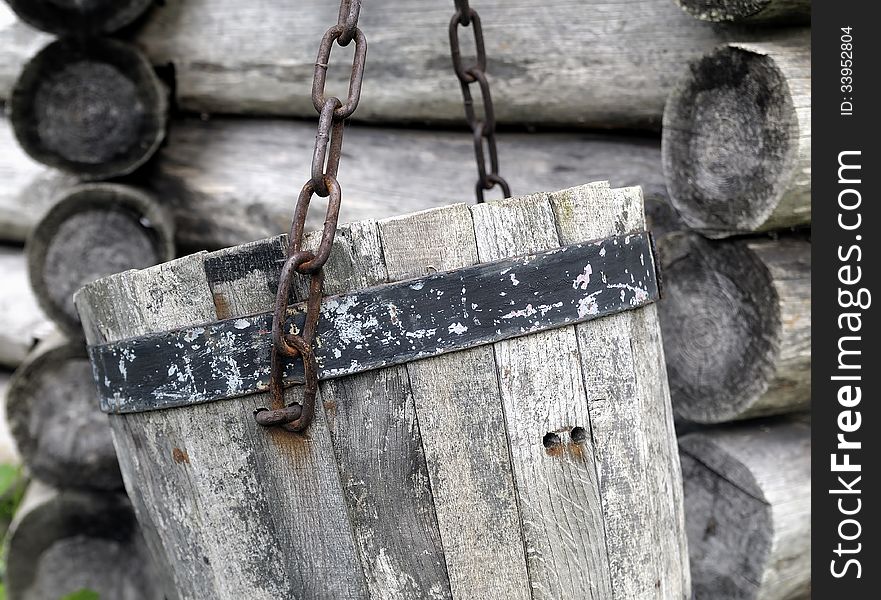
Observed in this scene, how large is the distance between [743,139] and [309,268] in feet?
3.43

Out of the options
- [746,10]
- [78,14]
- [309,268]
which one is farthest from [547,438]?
[78,14]

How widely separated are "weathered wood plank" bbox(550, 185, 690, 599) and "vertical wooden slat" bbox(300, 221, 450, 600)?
0.29 meters

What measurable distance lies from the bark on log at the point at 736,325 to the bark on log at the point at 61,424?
181 centimetres

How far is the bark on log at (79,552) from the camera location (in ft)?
8.91

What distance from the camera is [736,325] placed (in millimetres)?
1878

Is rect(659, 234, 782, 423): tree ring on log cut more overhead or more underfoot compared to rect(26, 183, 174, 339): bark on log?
more underfoot

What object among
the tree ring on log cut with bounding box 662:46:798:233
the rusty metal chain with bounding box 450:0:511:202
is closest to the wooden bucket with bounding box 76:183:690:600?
the tree ring on log cut with bounding box 662:46:798:233

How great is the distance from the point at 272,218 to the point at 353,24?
1.32 meters

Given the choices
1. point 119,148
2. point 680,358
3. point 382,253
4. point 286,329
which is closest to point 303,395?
point 286,329

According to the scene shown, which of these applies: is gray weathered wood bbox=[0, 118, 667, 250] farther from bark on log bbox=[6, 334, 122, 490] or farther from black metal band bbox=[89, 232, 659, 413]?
black metal band bbox=[89, 232, 659, 413]

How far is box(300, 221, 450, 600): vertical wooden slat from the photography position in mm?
1219

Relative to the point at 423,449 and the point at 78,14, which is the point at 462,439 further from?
the point at 78,14

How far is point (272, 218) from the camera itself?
2.51m
